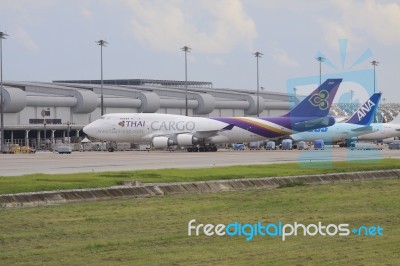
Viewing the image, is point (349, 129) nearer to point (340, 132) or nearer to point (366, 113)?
point (340, 132)

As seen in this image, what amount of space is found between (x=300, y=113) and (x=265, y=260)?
78.8m

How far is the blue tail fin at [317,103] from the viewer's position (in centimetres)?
9419

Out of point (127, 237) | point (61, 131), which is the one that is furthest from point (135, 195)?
point (61, 131)

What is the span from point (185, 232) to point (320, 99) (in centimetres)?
7490

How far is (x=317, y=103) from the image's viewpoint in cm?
9494

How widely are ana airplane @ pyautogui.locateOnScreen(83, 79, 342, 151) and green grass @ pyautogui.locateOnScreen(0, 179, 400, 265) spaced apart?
6222 cm

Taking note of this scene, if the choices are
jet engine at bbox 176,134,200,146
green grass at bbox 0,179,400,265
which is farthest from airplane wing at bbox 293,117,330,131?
green grass at bbox 0,179,400,265

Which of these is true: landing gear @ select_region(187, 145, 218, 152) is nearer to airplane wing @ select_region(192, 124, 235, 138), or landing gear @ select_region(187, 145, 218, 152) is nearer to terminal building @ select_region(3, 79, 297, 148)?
airplane wing @ select_region(192, 124, 235, 138)

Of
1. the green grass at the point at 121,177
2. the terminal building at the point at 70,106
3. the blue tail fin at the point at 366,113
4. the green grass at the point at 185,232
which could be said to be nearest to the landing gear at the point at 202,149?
the terminal building at the point at 70,106

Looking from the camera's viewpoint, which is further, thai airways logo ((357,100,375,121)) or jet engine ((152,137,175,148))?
thai airways logo ((357,100,375,121))

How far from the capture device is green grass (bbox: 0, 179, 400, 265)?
1791 centimetres

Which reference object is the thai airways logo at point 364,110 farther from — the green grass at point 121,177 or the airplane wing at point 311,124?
the green grass at point 121,177

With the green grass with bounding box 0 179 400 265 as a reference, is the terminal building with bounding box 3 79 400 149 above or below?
above

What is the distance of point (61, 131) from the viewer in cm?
14275
